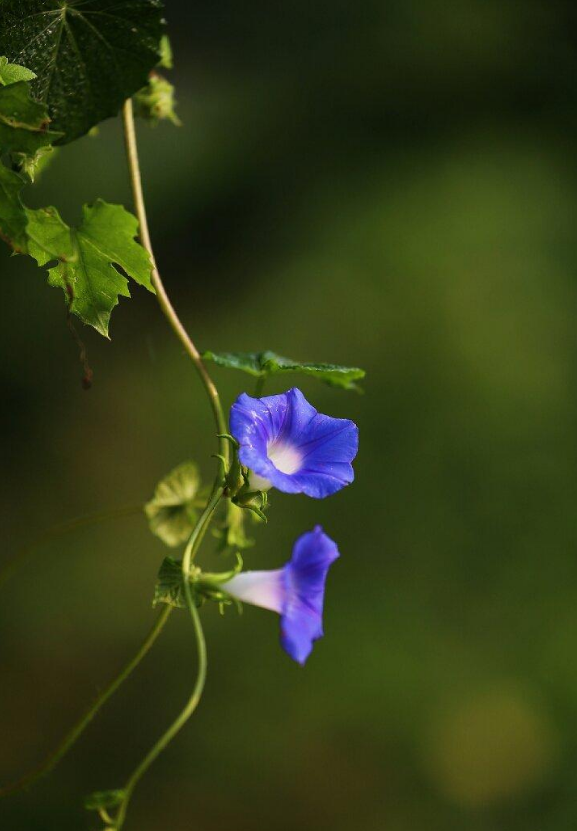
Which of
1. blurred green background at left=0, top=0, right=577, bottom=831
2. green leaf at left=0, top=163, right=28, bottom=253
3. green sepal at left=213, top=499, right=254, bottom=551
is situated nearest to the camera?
green leaf at left=0, top=163, right=28, bottom=253

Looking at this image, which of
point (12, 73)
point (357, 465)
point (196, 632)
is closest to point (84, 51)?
point (12, 73)

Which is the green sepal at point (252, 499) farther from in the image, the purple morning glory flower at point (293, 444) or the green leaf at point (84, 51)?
the green leaf at point (84, 51)

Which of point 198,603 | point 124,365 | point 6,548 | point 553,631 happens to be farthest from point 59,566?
point 198,603

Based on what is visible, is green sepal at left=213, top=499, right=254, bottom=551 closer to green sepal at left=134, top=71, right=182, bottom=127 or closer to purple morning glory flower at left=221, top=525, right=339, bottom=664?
purple morning glory flower at left=221, top=525, right=339, bottom=664

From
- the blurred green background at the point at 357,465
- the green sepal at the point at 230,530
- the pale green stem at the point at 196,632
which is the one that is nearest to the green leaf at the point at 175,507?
the green sepal at the point at 230,530

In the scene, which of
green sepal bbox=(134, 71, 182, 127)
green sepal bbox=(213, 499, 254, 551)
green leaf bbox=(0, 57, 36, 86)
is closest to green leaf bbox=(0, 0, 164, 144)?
green leaf bbox=(0, 57, 36, 86)

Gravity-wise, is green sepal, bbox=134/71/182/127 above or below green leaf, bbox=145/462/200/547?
above

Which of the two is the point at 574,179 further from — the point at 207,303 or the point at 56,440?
the point at 56,440
